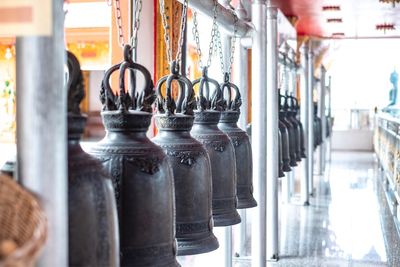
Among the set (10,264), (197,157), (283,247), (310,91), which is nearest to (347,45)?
(310,91)

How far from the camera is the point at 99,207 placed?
3.91 feet

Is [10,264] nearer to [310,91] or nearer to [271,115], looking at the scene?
[271,115]

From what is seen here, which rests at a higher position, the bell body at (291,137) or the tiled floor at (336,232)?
the bell body at (291,137)

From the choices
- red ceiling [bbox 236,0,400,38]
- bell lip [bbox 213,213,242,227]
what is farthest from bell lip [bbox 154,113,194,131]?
red ceiling [bbox 236,0,400,38]

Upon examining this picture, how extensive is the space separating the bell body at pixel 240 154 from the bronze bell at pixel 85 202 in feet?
4.51

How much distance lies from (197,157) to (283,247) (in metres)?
3.81

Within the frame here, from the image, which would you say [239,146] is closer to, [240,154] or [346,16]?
[240,154]

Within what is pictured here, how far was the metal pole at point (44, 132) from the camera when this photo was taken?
106 centimetres

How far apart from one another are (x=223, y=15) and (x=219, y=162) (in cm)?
118

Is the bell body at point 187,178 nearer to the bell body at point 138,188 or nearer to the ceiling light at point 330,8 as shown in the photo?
the bell body at point 138,188

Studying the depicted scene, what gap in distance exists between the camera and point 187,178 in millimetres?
1862

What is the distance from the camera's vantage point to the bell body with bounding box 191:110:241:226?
226cm

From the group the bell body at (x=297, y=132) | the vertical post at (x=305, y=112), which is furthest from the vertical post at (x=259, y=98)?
the vertical post at (x=305, y=112)

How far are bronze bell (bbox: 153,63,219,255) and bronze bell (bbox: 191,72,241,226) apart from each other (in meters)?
0.34
